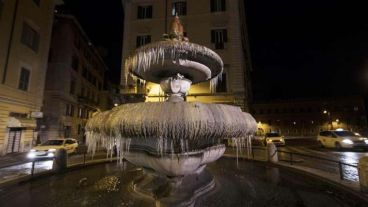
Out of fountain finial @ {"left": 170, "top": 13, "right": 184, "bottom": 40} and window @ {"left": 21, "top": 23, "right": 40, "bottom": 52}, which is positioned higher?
window @ {"left": 21, "top": 23, "right": 40, "bottom": 52}

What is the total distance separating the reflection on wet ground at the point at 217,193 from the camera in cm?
482

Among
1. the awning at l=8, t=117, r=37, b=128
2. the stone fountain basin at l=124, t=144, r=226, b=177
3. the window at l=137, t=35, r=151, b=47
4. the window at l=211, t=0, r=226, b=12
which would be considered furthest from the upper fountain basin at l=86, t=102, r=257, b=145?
the window at l=211, t=0, r=226, b=12

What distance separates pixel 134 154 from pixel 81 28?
107ft

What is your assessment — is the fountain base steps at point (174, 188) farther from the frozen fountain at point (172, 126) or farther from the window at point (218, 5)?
the window at point (218, 5)

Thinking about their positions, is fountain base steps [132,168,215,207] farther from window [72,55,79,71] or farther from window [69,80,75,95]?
window [72,55,79,71]

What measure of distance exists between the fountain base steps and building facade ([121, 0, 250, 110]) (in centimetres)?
1501

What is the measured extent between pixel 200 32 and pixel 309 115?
53324mm

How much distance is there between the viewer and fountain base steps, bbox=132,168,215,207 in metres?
3.65

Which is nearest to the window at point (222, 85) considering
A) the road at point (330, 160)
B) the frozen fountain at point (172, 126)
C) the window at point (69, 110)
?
the road at point (330, 160)

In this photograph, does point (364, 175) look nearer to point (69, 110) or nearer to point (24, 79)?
point (24, 79)

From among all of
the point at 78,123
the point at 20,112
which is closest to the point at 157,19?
the point at 20,112

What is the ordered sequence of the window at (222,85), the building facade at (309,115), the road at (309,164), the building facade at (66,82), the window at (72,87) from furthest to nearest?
1. the building facade at (309,115)
2. the window at (72,87)
3. the building facade at (66,82)
4. the window at (222,85)
5. the road at (309,164)

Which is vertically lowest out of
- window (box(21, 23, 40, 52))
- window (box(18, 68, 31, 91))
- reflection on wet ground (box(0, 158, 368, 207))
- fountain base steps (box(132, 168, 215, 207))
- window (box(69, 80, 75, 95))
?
reflection on wet ground (box(0, 158, 368, 207))

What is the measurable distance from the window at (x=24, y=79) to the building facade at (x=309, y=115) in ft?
174
